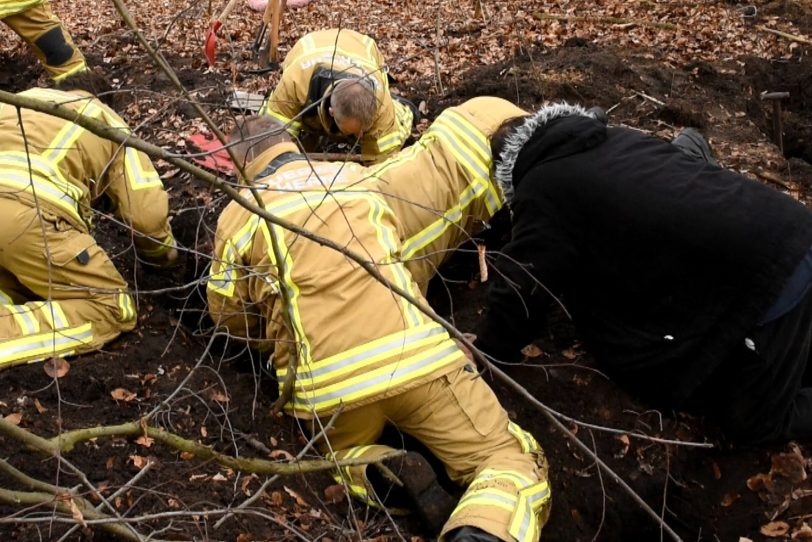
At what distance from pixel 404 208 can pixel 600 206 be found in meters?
1.25

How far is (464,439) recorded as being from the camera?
3332 mm

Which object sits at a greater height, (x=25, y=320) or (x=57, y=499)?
(x=57, y=499)

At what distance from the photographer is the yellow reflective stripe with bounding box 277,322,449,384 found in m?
3.15

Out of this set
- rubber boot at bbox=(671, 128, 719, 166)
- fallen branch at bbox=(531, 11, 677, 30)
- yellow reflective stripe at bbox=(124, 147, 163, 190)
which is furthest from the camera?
fallen branch at bbox=(531, 11, 677, 30)

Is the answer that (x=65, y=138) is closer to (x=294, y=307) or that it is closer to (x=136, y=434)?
(x=294, y=307)

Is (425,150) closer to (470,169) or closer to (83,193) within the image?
(470,169)

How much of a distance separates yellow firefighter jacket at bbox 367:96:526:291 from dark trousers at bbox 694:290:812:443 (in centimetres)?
157

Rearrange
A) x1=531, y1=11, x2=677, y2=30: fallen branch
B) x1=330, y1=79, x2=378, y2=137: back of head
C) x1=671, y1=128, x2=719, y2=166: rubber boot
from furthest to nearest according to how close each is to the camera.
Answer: x1=531, y1=11, x2=677, y2=30: fallen branch
x1=330, y1=79, x2=378, y2=137: back of head
x1=671, y1=128, x2=719, y2=166: rubber boot

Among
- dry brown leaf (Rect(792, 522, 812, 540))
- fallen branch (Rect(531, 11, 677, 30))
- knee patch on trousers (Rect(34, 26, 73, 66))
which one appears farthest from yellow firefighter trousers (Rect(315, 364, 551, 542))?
fallen branch (Rect(531, 11, 677, 30))

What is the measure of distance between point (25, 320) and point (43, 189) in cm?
68

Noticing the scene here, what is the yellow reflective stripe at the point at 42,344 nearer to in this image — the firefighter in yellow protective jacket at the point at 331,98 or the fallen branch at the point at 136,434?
the fallen branch at the point at 136,434

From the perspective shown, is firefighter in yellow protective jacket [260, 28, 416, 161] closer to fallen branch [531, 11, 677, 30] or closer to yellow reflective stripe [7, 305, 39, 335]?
yellow reflective stripe [7, 305, 39, 335]

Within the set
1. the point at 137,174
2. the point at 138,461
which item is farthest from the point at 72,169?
the point at 138,461

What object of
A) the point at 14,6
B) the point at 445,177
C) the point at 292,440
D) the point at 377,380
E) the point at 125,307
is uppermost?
the point at 14,6
